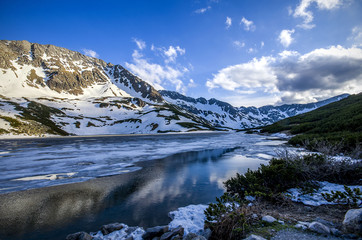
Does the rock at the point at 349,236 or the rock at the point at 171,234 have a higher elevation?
the rock at the point at 349,236

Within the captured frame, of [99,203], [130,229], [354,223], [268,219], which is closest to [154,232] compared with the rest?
[130,229]

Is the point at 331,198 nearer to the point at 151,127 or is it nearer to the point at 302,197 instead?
the point at 302,197

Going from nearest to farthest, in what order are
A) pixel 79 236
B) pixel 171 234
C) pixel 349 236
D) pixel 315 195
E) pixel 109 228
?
pixel 349 236 < pixel 171 234 < pixel 79 236 < pixel 109 228 < pixel 315 195

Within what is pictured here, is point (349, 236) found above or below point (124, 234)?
above

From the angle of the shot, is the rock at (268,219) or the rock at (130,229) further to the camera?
the rock at (130,229)

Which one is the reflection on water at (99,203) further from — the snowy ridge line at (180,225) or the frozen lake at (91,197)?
the snowy ridge line at (180,225)

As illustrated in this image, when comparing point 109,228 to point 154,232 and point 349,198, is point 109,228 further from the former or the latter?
point 349,198

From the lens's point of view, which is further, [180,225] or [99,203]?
[99,203]

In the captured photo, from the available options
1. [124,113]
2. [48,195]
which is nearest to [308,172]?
[48,195]

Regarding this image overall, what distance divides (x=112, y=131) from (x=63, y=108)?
64530 millimetres

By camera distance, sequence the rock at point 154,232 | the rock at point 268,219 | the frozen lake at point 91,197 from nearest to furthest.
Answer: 1. the rock at point 268,219
2. the rock at point 154,232
3. the frozen lake at point 91,197

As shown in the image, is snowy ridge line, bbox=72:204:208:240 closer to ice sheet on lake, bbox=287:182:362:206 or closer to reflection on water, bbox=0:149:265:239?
reflection on water, bbox=0:149:265:239

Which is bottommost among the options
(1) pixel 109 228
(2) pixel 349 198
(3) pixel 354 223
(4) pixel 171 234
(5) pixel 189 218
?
(5) pixel 189 218

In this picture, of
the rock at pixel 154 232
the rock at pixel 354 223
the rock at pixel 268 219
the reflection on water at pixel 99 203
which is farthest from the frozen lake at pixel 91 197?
the rock at pixel 354 223
